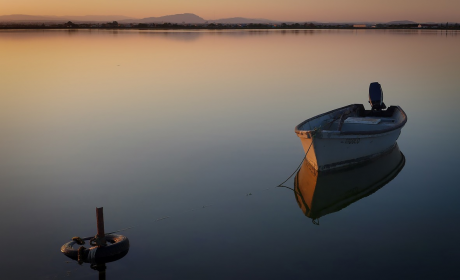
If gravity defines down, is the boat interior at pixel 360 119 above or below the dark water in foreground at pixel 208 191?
above

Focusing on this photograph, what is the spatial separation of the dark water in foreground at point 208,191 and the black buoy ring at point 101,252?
13 centimetres

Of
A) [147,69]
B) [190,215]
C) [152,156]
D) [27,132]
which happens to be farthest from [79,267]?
[147,69]

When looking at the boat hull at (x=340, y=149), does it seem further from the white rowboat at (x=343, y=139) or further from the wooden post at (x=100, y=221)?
the wooden post at (x=100, y=221)

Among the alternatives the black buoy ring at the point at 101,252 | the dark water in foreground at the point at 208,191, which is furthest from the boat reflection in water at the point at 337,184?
the black buoy ring at the point at 101,252

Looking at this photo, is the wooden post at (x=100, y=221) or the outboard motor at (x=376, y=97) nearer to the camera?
the wooden post at (x=100, y=221)

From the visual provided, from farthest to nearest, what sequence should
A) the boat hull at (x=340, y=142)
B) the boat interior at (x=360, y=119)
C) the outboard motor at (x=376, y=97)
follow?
the outboard motor at (x=376, y=97)
the boat interior at (x=360, y=119)
the boat hull at (x=340, y=142)

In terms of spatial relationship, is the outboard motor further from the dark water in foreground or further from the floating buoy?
the floating buoy

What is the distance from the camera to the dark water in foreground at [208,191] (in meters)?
7.58

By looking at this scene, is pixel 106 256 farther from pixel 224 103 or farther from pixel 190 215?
pixel 224 103

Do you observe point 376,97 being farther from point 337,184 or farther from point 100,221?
point 100,221

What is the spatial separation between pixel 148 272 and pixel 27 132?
948 centimetres

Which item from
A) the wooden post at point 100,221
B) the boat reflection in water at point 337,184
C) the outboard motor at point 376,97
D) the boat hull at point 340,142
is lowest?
the boat reflection in water at point 337,184

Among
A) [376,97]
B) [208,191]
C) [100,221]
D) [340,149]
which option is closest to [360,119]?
[376,97]

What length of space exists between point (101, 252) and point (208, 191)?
10.8 feet
